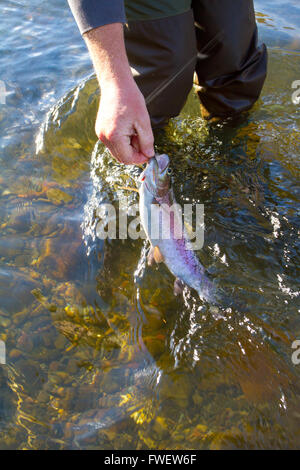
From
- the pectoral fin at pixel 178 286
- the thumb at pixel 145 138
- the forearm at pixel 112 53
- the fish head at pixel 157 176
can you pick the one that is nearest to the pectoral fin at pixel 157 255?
the pectoral fin at pixel 178 286

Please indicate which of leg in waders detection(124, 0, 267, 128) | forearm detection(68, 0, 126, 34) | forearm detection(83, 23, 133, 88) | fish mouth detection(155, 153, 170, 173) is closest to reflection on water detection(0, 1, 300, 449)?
leg in waders detection(124, 0, 267, 128)

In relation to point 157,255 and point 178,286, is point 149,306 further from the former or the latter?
point 157,255

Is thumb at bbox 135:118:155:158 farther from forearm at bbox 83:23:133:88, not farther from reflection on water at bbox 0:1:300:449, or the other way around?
reflection on water at bbox 0:1:300:449

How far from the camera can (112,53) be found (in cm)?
215

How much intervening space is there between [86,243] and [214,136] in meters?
1.89

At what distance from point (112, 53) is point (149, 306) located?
1769 millimetres

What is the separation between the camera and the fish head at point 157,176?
2.75m

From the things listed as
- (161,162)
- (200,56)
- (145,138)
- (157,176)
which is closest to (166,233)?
(157,176)

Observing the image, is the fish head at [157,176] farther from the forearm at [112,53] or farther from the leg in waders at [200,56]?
the leg in waders at [200,56]

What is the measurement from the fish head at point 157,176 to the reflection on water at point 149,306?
2.07 ft

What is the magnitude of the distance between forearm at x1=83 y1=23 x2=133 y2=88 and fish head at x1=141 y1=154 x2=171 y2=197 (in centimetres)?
66

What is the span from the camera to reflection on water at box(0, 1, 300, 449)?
7.72ft
